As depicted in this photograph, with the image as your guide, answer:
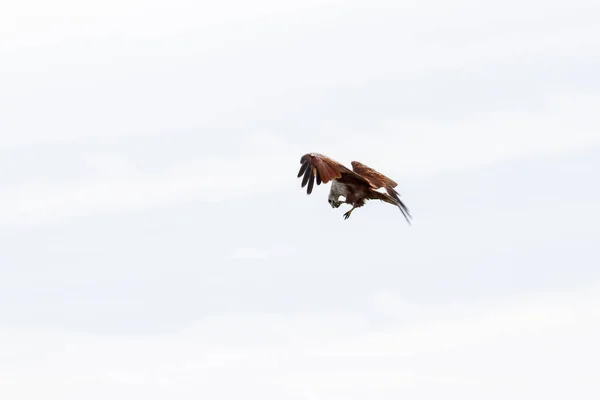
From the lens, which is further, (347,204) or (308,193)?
(347,204)

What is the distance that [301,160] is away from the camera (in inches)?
1930

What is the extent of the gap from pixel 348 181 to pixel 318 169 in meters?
2.29

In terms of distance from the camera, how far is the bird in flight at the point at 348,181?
4844cm

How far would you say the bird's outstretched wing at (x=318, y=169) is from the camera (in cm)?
4825

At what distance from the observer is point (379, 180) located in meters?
51.2

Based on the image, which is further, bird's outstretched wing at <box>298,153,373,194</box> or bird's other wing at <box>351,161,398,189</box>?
bird's other wing at <box>351,161,398,189</box>

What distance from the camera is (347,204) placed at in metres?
50.9

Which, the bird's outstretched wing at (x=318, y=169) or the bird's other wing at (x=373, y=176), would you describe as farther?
the bird's other wing at (x=373, y=176)

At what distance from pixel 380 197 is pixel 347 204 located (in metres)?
1.26

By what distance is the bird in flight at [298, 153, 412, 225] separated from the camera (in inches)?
1907

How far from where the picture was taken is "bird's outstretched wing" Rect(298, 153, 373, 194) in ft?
158

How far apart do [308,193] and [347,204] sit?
4.10m

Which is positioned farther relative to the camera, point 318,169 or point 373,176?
point 373,176

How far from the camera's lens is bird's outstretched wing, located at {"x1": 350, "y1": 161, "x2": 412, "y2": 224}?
163ft
